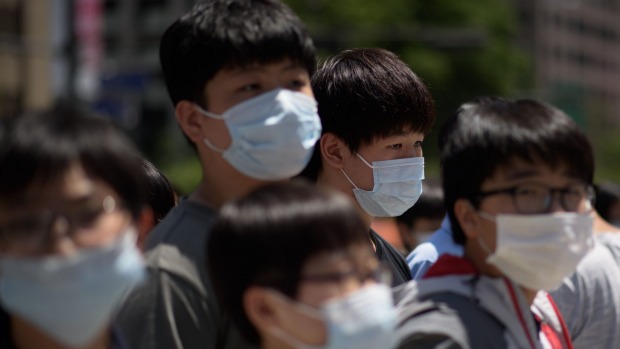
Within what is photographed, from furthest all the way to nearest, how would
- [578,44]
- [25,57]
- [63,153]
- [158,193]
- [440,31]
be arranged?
[578,44] → [440,31] → [25,57] → [158,193] → [63,153]

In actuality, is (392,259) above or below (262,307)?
below

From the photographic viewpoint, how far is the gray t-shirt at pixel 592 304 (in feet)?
12.6

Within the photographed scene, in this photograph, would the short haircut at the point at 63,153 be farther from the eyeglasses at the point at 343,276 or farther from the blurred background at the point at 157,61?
the eyeglasses at the point at 343,276

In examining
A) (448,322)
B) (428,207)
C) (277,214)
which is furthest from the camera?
(428,207)

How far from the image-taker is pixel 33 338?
2508mm

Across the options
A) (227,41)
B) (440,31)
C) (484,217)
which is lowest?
(440,31)

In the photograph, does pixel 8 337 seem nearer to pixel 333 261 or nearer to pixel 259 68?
pixel 333 261

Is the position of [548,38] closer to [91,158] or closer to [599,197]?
[599,197]

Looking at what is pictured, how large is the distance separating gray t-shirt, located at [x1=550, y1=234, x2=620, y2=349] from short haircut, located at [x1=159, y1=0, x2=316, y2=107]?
4.99ft

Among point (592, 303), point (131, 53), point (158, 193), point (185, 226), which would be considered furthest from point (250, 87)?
point (131, 53)

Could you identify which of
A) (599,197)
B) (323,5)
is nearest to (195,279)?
(599,197)

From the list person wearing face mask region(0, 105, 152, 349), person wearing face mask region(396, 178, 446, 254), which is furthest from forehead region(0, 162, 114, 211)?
person wearing face mask region(396, 178, 446, 254)

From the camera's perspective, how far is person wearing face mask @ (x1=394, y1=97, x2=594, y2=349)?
2895 millimetres

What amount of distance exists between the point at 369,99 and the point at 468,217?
0.85 meters
